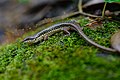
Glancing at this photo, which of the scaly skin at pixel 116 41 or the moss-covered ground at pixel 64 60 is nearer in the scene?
the moss-covered ground at pixel 64 60

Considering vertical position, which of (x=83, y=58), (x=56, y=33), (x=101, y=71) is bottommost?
(x=101, y=71)

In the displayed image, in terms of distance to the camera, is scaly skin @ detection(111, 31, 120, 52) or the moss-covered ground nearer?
the moss-covered ground

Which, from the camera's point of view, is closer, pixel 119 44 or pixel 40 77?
pixel 40 77

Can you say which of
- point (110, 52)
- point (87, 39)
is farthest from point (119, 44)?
point (87, 39)

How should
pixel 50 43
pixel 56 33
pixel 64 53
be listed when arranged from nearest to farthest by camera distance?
pixel 64 53, pixel 50 43, pixel 56 33

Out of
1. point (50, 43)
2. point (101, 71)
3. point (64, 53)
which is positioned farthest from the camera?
point (50, 43)

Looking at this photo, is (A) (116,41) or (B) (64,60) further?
(A) (116,41)

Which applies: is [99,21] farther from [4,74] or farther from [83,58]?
[4,74]

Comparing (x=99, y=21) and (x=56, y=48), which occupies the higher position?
(x=99, y=21)
